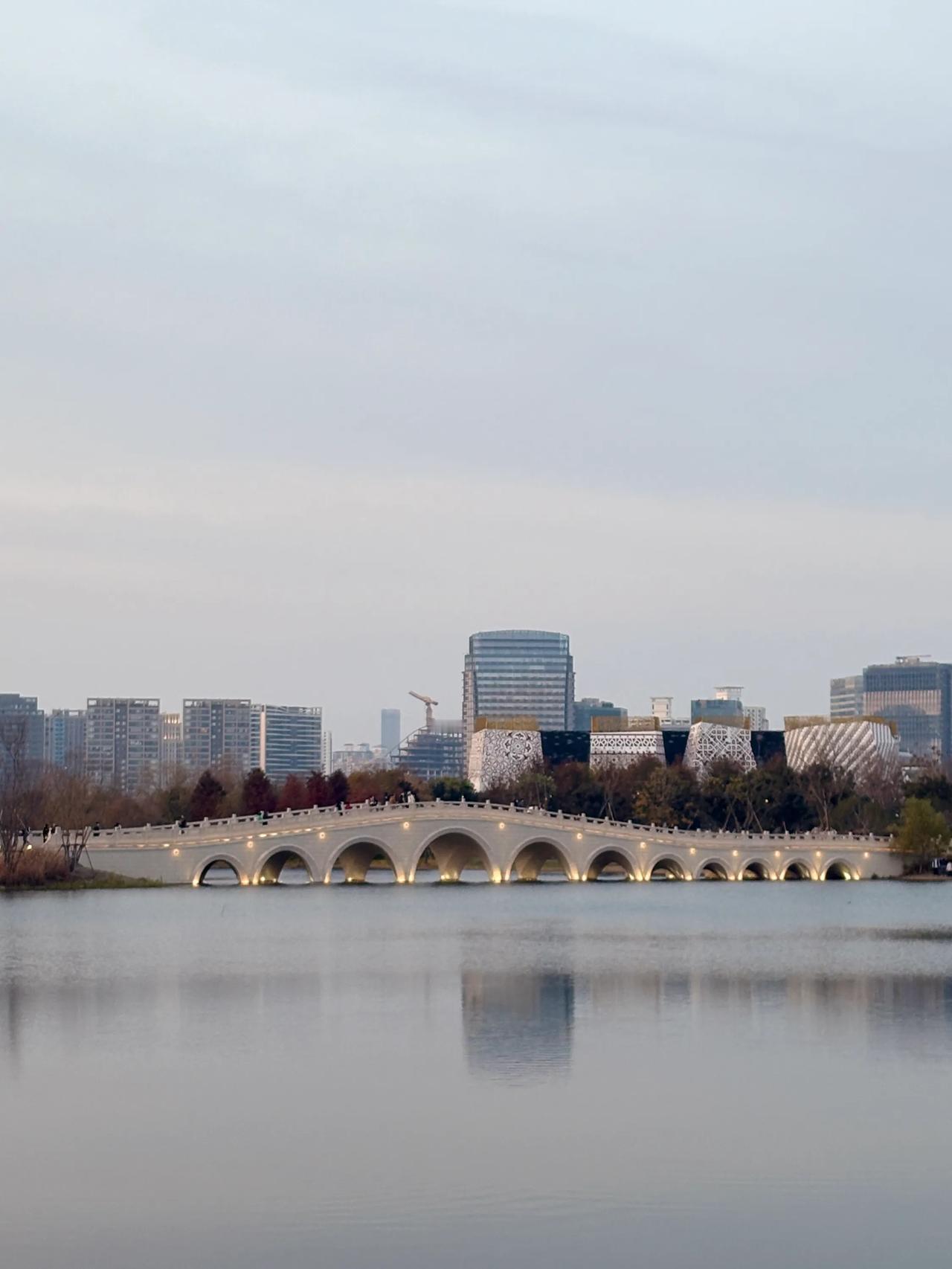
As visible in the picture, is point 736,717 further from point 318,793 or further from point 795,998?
point 795,998

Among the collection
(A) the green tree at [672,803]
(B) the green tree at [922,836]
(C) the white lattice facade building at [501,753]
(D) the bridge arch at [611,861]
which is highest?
(C) the white lattice facade building at [501,753]

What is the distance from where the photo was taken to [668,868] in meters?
91.2

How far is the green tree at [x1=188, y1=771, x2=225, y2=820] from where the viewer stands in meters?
95.8

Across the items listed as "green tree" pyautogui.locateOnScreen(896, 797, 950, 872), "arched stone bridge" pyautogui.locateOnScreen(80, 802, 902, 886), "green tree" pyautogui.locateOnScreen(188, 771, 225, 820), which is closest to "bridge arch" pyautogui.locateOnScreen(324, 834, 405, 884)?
"arched stone bridge" pyautogui.locateOnScreen(80, 802, 902, 886)

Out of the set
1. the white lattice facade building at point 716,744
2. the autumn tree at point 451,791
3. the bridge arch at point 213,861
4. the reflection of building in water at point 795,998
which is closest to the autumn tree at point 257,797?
the autumn tree at point 451,791

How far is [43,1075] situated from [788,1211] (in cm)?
1183

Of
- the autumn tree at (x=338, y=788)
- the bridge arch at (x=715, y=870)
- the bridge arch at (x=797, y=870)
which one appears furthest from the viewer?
the autumn tree at (x=338, y=788)

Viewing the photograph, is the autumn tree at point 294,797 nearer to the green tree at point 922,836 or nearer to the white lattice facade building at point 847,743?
the green tree at point 922,836

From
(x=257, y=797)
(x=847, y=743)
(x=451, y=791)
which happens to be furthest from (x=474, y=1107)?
(x=847, y=743)

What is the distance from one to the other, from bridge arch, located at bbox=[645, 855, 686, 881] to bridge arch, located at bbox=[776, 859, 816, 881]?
4497 millimetres

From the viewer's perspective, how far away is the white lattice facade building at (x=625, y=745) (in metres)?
149

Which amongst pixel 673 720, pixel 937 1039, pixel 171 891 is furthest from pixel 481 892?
pixel 673 720

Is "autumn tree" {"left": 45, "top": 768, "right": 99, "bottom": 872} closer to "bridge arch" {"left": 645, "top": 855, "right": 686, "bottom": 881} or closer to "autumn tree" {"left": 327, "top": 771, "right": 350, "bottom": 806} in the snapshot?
"autumn tree" {"left": 327, "top": 771, "right": 350, "bottom": 806}

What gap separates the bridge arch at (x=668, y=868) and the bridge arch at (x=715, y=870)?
0.82 metres
